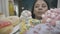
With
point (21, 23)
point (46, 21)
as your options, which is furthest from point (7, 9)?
point (46, 21)

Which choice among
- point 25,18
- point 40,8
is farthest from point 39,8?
point 25,18

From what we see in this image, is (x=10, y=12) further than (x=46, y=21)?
Yes

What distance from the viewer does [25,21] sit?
2.54 feet

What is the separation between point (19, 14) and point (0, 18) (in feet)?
0.53

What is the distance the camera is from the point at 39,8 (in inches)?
31.6

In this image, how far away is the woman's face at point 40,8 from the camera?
0.81 m

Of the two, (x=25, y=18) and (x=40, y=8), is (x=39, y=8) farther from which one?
(x=25, y=18)

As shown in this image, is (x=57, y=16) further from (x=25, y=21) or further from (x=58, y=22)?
(x=25, y=21)

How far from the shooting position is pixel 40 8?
80 cm

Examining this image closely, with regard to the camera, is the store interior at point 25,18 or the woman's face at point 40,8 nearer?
the store interior at point 25,18

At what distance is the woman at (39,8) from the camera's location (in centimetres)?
81

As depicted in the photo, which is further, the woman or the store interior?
the woman

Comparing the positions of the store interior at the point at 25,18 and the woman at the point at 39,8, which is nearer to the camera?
the store interior at the point at 25,18

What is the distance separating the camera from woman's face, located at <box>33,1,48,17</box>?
2.64ft
